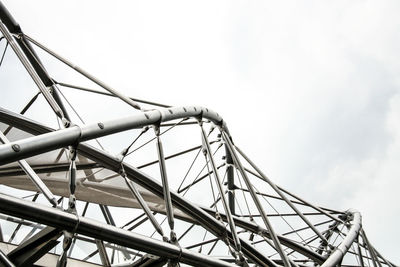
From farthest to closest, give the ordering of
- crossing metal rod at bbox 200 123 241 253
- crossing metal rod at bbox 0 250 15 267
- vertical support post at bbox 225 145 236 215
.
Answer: vertical support post at bbox 225 145 236 215
crossing metal rod at bbox 200 123 241 253
crossing metal rod at bbox 0 250 15 267

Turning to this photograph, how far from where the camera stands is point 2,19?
47.4 ft

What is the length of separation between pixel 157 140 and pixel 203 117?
3500 millimetres

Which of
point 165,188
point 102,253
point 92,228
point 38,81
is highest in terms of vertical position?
point 38,81

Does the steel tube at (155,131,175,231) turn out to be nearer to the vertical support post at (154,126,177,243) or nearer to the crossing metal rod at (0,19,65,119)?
the vertical support post at (154,126,177,243)

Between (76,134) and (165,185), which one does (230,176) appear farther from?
(76,134)

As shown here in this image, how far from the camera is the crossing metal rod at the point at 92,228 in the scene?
7.60m

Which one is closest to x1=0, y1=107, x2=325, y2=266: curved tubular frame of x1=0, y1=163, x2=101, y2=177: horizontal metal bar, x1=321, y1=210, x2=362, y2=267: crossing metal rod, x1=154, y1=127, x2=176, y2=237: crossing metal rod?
x1=154, y1=127, x2=176, y2=237: crossing metal rod

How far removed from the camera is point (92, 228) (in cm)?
845

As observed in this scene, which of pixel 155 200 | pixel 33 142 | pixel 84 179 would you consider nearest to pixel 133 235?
pixel 33 142

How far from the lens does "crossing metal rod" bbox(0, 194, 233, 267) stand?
24.9 feet

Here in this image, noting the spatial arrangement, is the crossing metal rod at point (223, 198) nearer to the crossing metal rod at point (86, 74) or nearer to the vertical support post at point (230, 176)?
the crossing metal rod at point (86, 74)

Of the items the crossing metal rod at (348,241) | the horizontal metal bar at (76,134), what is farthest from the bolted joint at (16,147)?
the crossing metal rod at (348,241)

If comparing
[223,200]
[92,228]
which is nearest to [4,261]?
[92,228]

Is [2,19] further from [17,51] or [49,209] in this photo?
[49,209]
